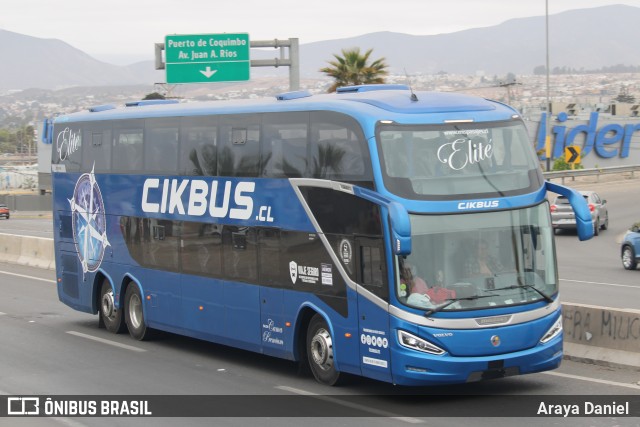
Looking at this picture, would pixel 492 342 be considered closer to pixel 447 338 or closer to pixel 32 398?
pixel 447 338

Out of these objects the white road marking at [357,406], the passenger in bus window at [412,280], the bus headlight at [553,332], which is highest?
the passenger in bus window at [412,280]

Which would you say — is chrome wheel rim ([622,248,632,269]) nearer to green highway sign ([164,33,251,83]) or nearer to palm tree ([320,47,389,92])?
green highway sign ([164,33,251,83])

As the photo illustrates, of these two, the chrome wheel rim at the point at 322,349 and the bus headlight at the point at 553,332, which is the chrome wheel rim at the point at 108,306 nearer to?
the chrome wheel rim at the point at 322,349

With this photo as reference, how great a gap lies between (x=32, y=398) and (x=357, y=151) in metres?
5.00

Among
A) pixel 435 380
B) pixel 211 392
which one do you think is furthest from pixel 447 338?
pixel 211 392

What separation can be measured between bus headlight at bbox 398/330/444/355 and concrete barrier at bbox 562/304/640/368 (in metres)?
3.17

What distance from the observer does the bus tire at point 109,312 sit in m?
19.4

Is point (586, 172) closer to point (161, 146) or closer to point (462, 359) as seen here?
point (161, 146)

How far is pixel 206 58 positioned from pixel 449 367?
24.9 metres

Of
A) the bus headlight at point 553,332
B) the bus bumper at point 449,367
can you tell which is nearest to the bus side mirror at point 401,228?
the bus bumper at point 449,367

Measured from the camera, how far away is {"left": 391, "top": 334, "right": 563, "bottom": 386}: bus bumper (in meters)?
12.0

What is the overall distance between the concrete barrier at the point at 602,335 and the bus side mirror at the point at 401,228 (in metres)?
3.86

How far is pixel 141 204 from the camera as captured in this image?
18.2 m

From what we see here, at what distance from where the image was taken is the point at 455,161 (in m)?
12.6
